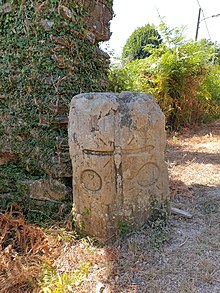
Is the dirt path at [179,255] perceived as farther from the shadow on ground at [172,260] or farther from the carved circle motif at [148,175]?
the carved circle motif at [148,175]

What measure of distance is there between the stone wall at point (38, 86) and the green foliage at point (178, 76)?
301cm

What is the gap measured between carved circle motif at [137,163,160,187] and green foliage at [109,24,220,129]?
3468 mm

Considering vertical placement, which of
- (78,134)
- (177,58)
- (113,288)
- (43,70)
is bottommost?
(113,288)

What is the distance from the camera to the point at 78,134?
1875 mm

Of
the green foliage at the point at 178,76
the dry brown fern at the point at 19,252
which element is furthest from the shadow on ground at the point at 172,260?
the green foliage at the point at 178,76

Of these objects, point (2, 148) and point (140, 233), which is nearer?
point (140, 233)

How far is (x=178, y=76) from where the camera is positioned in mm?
5852

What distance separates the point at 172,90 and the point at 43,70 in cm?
421

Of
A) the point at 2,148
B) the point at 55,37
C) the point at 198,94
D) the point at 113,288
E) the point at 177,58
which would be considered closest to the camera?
the point at 113,288

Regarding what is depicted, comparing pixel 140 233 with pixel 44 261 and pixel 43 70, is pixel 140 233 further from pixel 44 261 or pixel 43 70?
pixel 43 70

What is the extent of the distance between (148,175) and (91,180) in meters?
0.40

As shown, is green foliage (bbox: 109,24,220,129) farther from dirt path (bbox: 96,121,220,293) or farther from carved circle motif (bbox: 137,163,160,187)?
carved circle motif (bbox: 137,163,160,187)

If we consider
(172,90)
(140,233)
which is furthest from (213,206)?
(172,90)

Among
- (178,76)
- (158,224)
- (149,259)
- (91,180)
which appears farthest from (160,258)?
(178,76)
